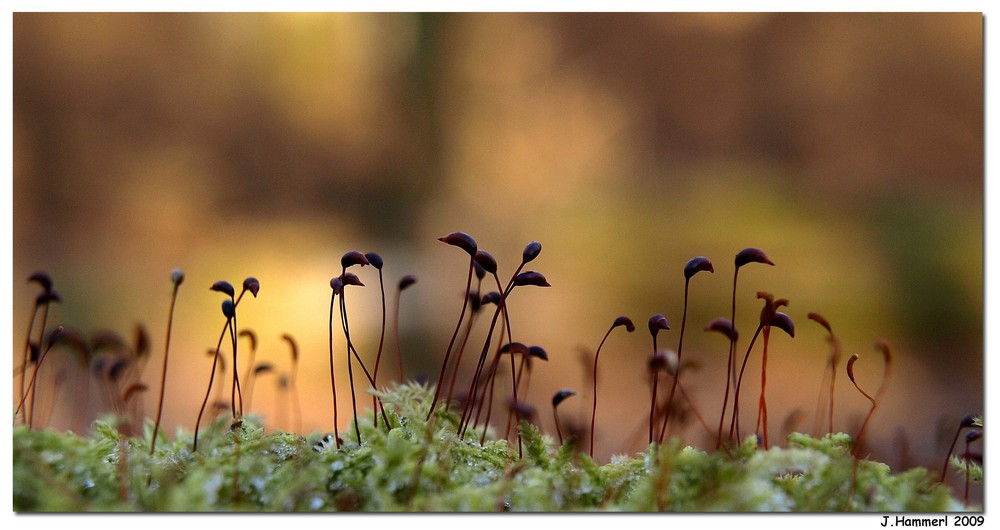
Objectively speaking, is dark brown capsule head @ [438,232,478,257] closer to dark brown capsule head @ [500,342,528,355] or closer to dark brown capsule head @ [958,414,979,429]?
dark brown capsule head @ [500,342,528,355]

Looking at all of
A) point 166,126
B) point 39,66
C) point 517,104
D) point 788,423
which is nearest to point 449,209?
point 517,104

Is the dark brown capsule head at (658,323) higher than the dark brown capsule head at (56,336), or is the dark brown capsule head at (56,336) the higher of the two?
the dark brown capsule head at (658,323)

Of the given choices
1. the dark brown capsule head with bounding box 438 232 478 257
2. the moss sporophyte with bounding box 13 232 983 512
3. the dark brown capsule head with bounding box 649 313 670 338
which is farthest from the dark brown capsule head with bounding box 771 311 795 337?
the dark brown capsule head with bounding box 438 232 478 257

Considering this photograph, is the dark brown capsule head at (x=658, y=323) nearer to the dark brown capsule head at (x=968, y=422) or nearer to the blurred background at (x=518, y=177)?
the dark brown capsule head at (x=968, y=422)

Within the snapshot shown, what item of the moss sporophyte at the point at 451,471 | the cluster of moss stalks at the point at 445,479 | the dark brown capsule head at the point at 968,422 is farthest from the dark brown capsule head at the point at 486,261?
the dark brown capsule head at the point at 968,422

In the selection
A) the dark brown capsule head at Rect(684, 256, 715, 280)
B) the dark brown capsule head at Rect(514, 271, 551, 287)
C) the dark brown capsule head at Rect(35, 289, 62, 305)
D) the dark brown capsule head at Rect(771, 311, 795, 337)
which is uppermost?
the dark brown capsule head at Rect(684, 256, 715, 280)
